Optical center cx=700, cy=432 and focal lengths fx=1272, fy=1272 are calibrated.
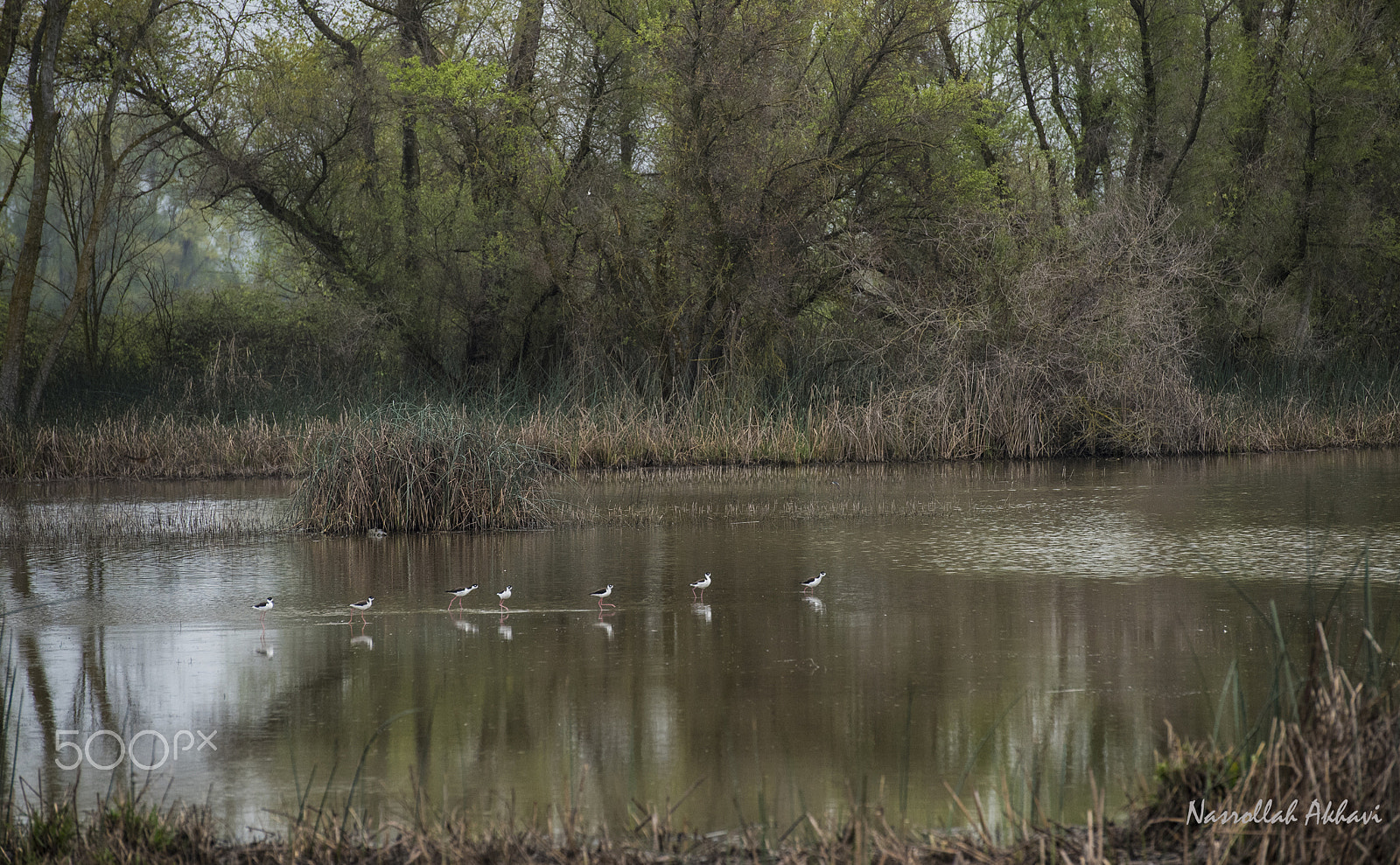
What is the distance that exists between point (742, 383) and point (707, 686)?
14.7m

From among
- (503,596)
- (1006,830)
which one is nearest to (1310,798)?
(1006,830)

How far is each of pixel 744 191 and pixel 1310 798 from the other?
1732cm

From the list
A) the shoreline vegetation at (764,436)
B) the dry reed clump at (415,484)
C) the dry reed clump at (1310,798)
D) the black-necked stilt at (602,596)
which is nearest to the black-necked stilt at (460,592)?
the black-necked stilt at (602,596)

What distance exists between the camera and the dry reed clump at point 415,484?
35.0 ft

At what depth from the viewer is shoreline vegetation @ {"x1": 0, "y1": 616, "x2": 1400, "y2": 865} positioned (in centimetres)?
318

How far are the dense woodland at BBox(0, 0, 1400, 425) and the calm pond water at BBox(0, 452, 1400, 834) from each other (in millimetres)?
8167

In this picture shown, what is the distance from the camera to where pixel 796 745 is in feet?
14.8

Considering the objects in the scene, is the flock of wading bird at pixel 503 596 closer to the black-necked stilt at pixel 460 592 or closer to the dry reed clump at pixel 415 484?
the black-necked stilt at pixel 460 592

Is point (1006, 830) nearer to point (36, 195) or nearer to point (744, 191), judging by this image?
point (744, 191)

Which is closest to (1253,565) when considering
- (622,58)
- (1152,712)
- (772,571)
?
(772,571)

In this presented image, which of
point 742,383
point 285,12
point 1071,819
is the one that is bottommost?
point 1071,819

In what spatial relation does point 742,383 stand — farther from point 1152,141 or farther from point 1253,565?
point 1253,565

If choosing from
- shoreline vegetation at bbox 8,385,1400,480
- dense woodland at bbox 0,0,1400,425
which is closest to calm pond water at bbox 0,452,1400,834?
shoreline vegetation at bbox 8,385,1400,480

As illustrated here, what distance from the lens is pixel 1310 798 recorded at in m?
3.19
